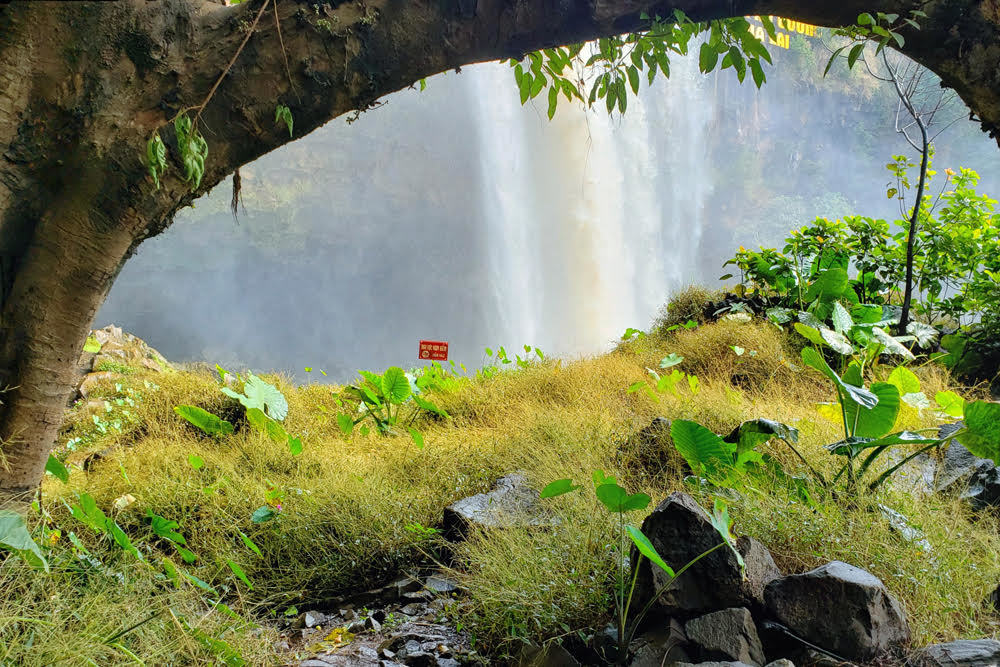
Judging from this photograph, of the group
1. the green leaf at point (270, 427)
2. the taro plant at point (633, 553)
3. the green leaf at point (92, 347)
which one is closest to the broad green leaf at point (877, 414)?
the taro plant at point (633, 553)

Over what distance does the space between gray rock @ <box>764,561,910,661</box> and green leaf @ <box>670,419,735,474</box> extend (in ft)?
1.43

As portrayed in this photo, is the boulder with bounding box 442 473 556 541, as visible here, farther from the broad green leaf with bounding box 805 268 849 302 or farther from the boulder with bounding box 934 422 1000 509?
the broad green leaf with bounding box 805 268 849 302

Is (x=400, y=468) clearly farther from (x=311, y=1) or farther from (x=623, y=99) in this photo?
(x=311, y=1)

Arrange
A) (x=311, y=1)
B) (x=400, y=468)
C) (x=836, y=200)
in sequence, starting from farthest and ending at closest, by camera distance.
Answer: (x=836, y=200) → (x=400, y=468) → (x=311, y=1)

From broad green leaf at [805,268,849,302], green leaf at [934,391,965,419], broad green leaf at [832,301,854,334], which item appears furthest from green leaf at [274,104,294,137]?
broad green leaf at [805,268,849,302]

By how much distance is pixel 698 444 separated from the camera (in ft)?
5.53

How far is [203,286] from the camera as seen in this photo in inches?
458

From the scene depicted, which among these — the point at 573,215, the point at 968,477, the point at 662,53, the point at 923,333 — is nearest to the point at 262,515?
the point at 662,53

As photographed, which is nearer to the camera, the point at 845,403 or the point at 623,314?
the point at 845,403

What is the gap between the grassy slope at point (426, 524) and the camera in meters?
1.38

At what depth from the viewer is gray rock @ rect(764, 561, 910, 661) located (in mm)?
1225

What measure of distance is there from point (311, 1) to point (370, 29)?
0.12 m

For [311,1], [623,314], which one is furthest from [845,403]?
[623,314]

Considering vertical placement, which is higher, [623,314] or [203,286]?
[203,286]
